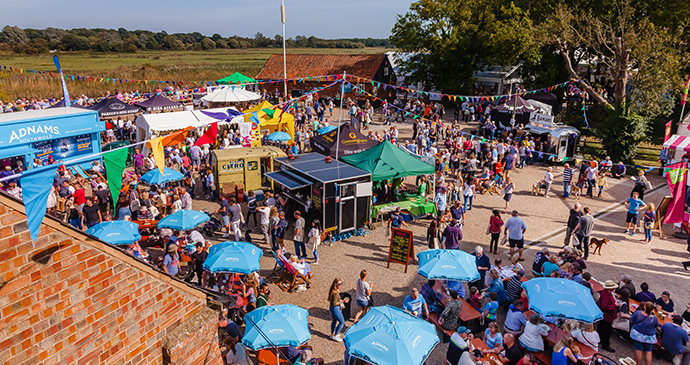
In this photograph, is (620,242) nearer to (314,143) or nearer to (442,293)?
(442,293)

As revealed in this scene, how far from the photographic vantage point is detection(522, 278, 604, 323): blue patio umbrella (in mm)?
7363

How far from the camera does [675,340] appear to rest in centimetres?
743

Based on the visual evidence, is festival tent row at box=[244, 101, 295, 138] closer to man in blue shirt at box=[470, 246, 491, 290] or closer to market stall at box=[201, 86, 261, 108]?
market stall at box=[201, 86, 261, 108]

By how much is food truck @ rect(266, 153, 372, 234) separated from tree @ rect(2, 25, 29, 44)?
99.2 m

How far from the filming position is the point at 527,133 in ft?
71.2

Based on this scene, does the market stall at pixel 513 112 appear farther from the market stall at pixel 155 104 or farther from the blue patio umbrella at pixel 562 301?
the market stall at pixel 155 104

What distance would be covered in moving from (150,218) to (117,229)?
8.98 feet

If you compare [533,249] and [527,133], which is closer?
[533,249]

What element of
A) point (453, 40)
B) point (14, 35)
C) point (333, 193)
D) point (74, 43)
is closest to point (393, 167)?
point (333, 193)

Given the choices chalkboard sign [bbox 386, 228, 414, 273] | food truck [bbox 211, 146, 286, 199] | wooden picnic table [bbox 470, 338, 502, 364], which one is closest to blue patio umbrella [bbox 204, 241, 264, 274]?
A: chalkboard sign [bbox 386, 228, 414, 273]

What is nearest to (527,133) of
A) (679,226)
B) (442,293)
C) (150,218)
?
(679,226)

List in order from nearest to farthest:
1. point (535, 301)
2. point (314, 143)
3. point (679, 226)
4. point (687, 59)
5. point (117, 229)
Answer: point (535, 301), point (117, 229), point (679, 226), point (314, 143), point (687, 59)

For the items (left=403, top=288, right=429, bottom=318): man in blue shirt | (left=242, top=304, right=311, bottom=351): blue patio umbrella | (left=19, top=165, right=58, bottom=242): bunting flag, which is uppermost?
(left=19, top=165, right=58, bottom=242): bunting flag

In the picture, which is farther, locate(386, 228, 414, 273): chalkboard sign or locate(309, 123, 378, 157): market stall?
locate(309, 123, 378, 157): market stall
